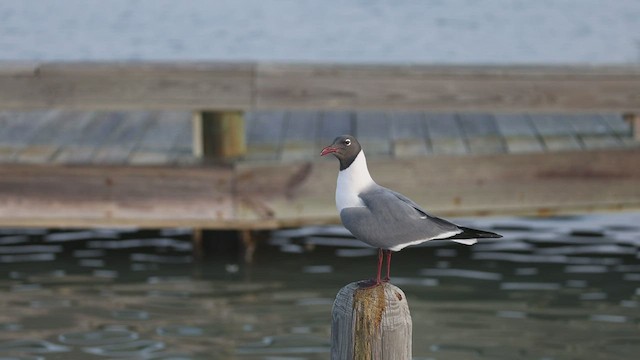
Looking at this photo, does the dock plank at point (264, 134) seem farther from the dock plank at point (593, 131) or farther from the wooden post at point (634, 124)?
the wooden post at point (634, 124)

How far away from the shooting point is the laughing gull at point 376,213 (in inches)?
162

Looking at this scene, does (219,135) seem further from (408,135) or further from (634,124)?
(634,124)

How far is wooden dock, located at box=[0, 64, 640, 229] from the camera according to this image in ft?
26.9

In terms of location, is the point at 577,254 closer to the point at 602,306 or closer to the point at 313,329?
the point at 602,306

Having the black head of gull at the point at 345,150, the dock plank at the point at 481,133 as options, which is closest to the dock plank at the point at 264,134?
the dock plank at the point at 481,133

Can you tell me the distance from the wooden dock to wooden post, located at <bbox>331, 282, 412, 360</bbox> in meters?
4.40

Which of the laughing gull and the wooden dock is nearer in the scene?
the laughing gull

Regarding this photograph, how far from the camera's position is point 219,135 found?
8906mm

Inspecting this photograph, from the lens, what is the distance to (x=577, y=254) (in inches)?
389

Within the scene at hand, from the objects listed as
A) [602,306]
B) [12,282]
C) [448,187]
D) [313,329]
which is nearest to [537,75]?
[448,187]

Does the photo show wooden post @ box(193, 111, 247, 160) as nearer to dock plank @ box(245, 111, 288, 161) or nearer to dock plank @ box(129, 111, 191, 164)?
dock plank @ box(245, 111, 288, 161)

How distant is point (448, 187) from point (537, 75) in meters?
1.00

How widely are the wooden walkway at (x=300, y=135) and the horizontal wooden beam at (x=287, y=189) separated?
0.52ft

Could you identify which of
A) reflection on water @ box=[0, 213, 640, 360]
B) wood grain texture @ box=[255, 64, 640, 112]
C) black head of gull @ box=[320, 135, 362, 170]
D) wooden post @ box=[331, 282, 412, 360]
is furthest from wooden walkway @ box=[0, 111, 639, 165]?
wooden post @ box=[331, 282, 412, 360]
